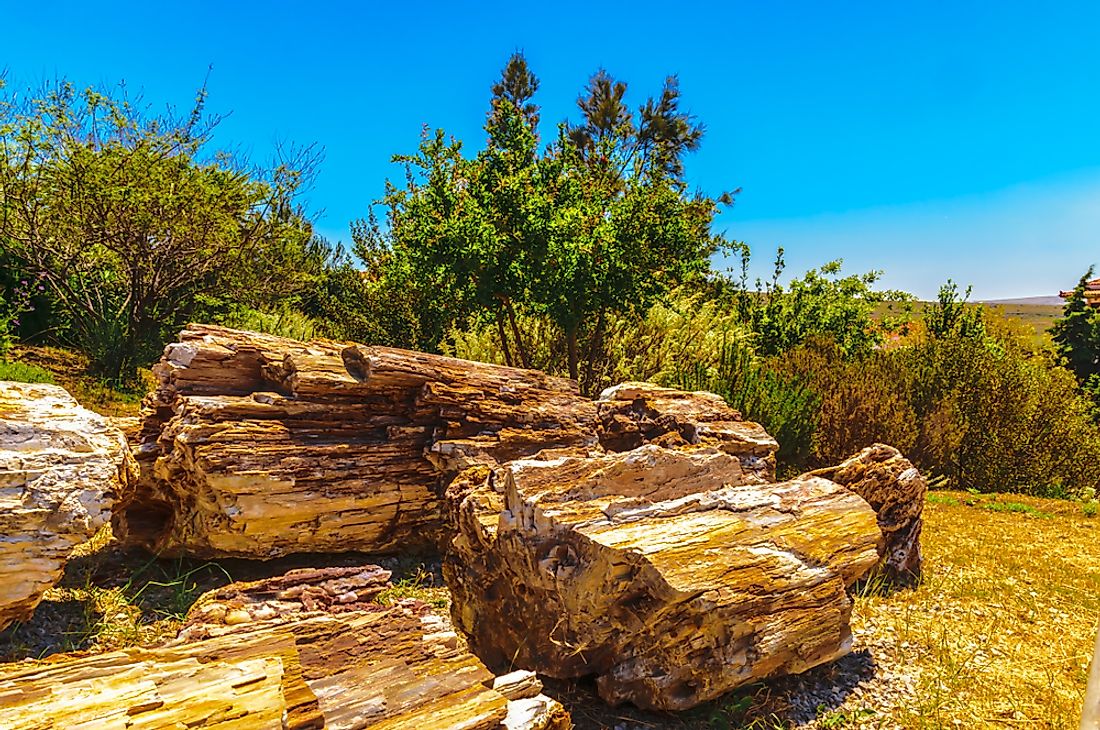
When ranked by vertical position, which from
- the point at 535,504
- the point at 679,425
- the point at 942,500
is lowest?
the point at 942,500

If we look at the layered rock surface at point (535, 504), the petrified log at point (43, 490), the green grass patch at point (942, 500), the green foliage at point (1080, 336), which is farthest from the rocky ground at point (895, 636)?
the green foliage at point (1080, 336)

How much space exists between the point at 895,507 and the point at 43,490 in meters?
6.14

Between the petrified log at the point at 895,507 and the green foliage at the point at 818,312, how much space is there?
10.6 m

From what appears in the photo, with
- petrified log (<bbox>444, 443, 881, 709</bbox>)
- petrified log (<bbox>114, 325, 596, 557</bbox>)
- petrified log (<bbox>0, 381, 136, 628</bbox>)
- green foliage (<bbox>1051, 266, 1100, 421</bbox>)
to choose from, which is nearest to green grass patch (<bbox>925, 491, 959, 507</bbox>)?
petrified log (<bbox>444, 443, 881, 709</bbox>)

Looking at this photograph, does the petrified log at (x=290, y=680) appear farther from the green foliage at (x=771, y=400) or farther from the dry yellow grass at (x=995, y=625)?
the green foliage at (x=771, y=400)

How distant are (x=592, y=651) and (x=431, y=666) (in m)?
1.03

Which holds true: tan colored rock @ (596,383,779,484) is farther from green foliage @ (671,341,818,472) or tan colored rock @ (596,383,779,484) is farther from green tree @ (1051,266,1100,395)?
green tree @ (1051,266,1100,395)

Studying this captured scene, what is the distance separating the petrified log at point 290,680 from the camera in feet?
7.16

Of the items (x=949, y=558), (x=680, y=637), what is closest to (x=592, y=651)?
(x=680, y=637)

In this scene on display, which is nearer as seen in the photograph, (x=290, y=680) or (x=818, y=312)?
(x=290, y=680)

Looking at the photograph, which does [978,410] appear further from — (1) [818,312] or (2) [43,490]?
(2) [43,490]

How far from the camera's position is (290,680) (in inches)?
104

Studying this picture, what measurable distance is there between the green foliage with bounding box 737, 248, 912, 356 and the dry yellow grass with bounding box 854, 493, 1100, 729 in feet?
30.7

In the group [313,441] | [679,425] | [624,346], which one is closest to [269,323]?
[624,346]
